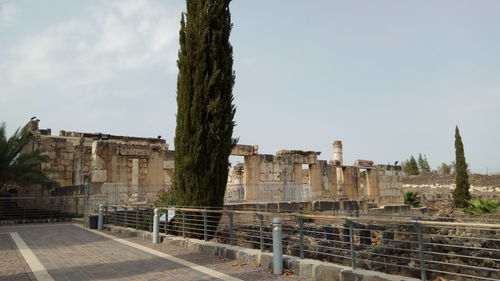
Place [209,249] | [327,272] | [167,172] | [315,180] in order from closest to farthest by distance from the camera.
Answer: [327,272]
[209,249]
[167,172]
[315,180]

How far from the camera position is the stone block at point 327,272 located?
635 centimetres

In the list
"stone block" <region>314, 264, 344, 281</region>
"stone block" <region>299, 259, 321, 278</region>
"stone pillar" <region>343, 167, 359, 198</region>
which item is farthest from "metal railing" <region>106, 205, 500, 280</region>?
"stone pillar" <region>343, 167, 359, 198</region>

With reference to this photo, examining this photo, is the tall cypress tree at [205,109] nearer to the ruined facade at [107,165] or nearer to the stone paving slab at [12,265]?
the stone paving slab at [12,265]

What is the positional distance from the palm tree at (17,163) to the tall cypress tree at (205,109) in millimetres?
11366

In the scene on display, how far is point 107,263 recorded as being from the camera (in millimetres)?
8352

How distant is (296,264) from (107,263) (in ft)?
13.1

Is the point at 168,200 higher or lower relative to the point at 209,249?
higher

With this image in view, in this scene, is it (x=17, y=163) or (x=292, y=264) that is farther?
(x=17, y=163)

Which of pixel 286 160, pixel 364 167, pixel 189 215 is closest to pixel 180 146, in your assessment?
pixel 189 215

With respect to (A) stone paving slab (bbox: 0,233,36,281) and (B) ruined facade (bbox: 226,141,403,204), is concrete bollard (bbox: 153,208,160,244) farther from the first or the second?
(B) ruined facade (bbox: 226,141,403,204)

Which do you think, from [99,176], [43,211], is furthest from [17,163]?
[99,176]

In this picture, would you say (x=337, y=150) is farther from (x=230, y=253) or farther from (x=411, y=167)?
(x=411, y=167)

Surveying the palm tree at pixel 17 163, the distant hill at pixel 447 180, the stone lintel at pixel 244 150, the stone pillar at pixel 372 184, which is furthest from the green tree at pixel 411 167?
the palm tree at pixel 17 163

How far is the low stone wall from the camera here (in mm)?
5964
